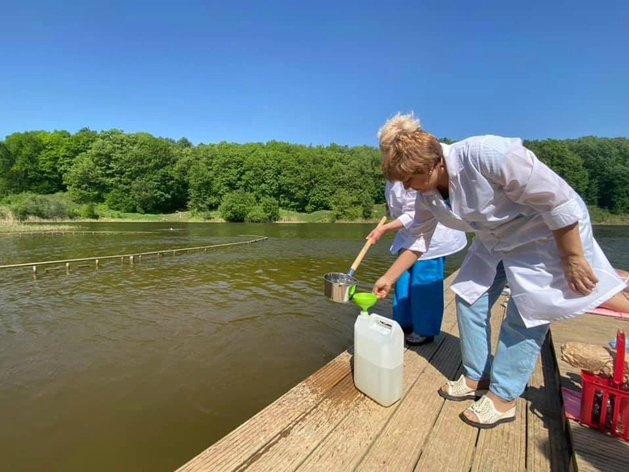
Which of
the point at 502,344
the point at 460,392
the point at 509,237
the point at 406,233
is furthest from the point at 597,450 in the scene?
the point at 406,233

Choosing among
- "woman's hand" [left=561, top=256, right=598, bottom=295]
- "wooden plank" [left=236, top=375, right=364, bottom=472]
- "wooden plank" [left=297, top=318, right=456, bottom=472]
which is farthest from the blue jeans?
"woman's hand" [left=561, top=256, right=598, bottom=295]

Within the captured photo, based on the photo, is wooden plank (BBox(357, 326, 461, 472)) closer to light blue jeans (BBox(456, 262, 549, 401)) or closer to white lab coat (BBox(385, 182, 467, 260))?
light blue jeans (BBox(456, 262, 549, 401))

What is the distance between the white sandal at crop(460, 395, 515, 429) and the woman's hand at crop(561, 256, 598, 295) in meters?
0.87

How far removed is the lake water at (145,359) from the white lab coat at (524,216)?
280 cm

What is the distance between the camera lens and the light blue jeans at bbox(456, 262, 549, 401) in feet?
6.83

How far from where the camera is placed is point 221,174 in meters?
57.0

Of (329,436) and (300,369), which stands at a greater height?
(329,436)

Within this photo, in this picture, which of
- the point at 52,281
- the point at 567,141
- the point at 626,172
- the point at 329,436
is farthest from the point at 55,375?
the point at 567,141

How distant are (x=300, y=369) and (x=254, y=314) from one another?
2.60 m

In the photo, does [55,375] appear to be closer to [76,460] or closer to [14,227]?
[76,460]

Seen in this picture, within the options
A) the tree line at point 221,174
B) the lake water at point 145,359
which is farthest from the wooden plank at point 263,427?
the tree line at point 221,174

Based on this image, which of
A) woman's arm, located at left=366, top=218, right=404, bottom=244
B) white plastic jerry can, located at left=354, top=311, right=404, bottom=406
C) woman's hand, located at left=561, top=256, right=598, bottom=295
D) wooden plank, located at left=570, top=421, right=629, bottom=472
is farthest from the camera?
woman's arm, located at left=366, top=218, right=404, bottom=244

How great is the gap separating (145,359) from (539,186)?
4.96 meters

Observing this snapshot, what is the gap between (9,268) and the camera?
1177 centimetres
